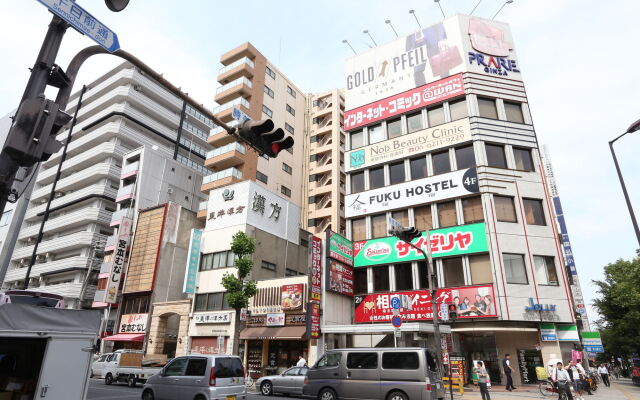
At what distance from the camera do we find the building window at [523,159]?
91.2 feet

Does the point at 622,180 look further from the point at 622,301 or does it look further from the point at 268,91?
the point at 268,91

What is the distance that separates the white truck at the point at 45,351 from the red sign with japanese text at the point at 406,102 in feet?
93.1

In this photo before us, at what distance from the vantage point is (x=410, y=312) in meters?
26.2

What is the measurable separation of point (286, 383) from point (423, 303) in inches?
472

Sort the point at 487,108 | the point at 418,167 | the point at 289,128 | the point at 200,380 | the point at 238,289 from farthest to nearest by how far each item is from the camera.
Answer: the point at 289,128 → the point at 418,167 → the point at 487,108 → the point at 238,289 → the point at 200,380

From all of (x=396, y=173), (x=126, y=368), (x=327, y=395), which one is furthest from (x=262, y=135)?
(x=396, y=173)

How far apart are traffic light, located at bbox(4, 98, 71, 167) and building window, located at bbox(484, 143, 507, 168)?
27.4 m

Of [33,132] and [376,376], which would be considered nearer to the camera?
[33,132]

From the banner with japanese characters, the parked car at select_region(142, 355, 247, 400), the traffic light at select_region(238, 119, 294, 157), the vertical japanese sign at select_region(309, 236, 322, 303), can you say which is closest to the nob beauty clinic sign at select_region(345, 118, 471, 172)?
the banner with japanese characters

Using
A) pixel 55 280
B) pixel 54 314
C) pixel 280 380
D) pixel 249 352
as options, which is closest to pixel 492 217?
pixel 280 380

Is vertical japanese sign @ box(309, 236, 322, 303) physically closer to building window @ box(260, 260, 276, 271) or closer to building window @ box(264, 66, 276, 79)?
building window @ box(260, 260, 276, 271)

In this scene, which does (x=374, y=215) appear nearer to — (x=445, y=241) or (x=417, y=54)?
(x=445, y=241)

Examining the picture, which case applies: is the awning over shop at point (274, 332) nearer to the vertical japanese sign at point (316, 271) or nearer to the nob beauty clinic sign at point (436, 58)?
the vertical japanese sign at point (316, 271)

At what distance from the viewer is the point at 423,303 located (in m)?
26.0
